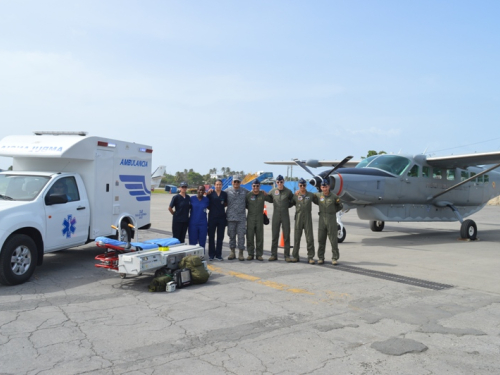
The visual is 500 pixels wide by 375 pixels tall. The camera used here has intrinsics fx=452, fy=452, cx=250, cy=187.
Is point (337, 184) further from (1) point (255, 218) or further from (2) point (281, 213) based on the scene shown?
(1) point (255, 218)

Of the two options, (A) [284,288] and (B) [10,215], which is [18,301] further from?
(A) [284,288]

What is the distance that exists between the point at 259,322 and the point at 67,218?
4.59 m

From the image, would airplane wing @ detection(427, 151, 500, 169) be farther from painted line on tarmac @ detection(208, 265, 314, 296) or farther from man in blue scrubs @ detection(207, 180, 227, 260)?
painted line on tarmac @ detection(208, 265, 314, 296)

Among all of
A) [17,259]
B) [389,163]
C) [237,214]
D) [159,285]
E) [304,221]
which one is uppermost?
[389,163]

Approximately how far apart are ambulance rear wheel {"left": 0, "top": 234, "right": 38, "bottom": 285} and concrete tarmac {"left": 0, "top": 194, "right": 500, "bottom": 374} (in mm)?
195

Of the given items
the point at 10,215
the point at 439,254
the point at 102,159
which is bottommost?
the point at 439,254

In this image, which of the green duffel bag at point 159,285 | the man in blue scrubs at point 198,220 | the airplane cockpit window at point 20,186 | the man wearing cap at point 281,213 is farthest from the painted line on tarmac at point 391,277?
the airplane cockpit window at point 20,186

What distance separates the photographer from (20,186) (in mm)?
8164

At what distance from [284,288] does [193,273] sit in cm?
151

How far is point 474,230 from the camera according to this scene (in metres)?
15.0

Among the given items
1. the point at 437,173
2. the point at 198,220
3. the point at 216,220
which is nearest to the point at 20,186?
the point at 198,220

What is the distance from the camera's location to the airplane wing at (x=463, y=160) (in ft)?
48.0

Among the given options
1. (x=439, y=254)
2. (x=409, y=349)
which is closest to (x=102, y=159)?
(x=409, y=349)

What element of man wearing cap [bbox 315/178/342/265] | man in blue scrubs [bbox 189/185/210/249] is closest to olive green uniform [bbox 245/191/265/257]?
man in blue scrubs [bbox 189/185/210/249]
